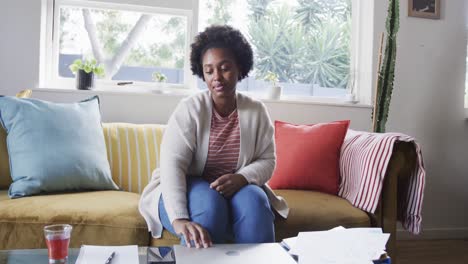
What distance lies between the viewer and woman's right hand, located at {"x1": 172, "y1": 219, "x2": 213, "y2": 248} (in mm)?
1096

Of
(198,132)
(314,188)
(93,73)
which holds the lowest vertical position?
(314,188)

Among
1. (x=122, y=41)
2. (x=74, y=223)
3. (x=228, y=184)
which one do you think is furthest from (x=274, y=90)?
(x=74, y=223)

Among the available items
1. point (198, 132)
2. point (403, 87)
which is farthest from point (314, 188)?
point (403, 87)

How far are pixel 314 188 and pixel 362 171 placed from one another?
0.26m

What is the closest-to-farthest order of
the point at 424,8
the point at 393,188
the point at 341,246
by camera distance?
the point at 341,246 → the point at 393,188 → the point at 424,8

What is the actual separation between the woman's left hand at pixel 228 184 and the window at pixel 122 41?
127cm

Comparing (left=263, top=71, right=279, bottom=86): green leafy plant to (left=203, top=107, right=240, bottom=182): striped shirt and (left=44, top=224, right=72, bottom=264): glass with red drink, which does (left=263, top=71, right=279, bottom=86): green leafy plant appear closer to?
(left=203, top=107, right=240, bottom=182): striped shirt

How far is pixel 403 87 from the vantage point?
Answer: 2641 millimetres

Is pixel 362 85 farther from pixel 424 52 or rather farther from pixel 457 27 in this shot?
pixel 457 27

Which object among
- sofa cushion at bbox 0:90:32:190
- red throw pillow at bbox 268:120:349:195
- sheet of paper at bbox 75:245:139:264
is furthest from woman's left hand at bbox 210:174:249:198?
sofa cushion at bbox 0:90:32:190

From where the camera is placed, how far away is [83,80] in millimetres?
2287

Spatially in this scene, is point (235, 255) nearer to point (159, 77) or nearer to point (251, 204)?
point (251, 204)

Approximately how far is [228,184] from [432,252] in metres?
1.68

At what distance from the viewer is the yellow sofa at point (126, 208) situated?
1.40m
